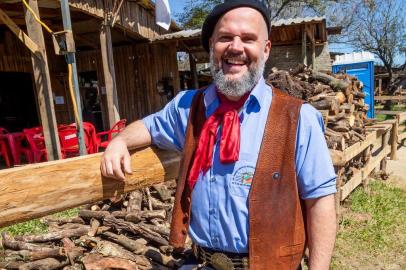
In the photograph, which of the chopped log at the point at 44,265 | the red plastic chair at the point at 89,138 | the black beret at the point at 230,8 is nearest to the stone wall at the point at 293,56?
the red plastic chair at the point at 89,138

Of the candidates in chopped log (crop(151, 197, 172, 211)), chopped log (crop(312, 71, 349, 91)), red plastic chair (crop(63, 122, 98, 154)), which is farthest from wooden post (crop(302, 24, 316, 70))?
chopped log (crop(151, 197, 172, 211))

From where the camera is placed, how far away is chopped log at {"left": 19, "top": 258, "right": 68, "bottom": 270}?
328 cm

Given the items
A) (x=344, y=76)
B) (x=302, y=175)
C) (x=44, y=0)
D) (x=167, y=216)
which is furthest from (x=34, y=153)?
(x=344, y=76)

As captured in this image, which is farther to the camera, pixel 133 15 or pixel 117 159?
pixel 133 15

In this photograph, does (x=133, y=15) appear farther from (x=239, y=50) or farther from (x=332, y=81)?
(x=239, y=50)

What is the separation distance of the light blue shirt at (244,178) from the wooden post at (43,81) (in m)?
4.66

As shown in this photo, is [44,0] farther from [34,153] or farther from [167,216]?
[167,216]

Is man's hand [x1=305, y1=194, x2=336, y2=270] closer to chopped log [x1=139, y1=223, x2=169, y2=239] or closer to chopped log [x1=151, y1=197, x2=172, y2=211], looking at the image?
chopped log [x1=139, y1=223, x2=169, y2=239]

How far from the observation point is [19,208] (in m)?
1.44

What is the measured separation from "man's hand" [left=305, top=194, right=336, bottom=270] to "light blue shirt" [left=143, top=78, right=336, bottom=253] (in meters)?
0.05

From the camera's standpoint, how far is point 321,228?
5.19ft

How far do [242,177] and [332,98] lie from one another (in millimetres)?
5614

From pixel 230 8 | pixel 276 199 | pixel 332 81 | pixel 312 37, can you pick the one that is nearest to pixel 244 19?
pixel 230 8

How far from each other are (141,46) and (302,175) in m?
10.4
